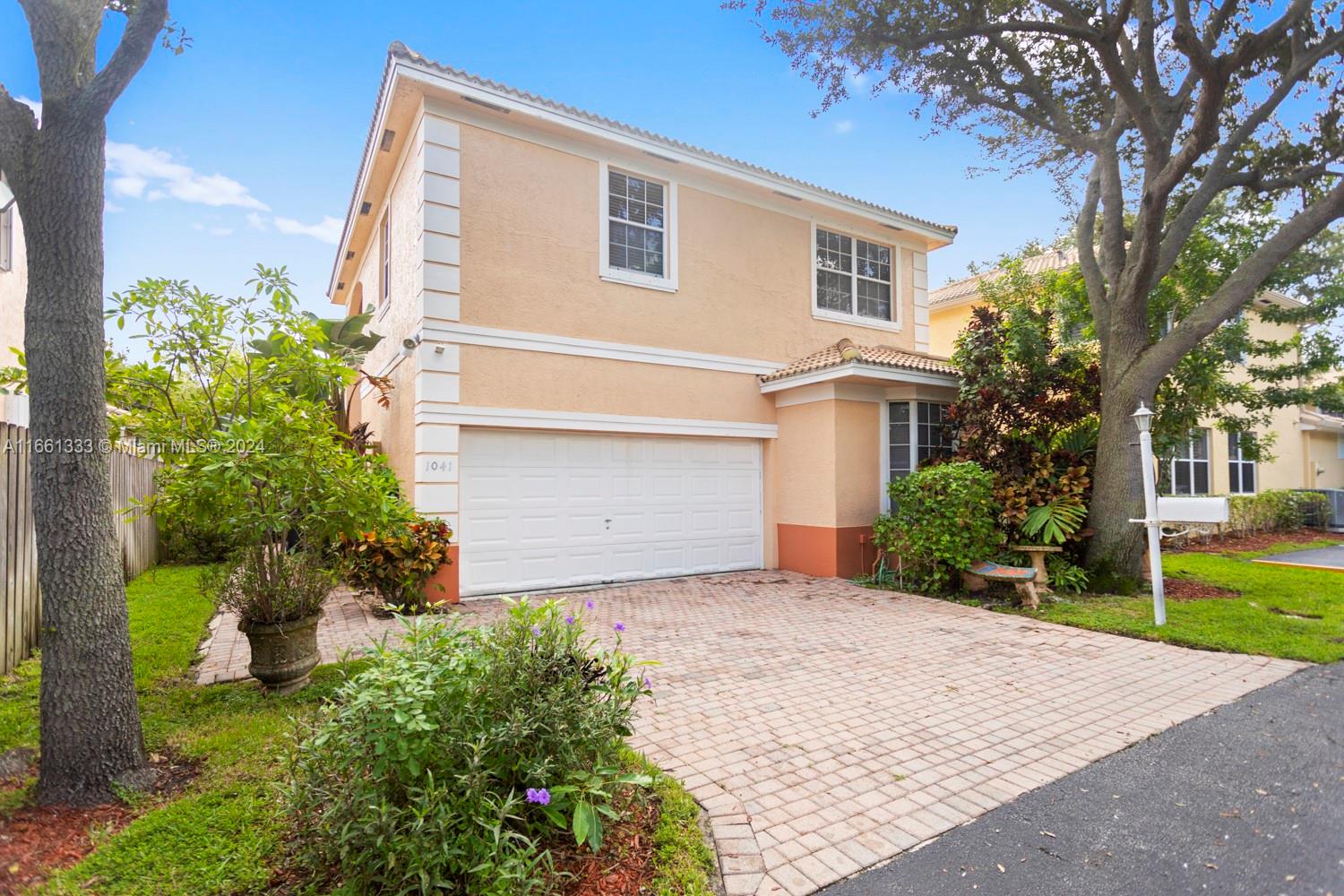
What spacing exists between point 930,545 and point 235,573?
795cm

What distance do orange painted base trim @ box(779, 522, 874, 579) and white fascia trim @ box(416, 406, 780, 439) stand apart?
1870 mm

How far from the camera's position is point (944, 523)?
29.3 ft

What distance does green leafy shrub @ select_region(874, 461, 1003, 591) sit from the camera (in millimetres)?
8891

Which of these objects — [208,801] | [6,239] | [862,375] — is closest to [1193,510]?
[862,375]

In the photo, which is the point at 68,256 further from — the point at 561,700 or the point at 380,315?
the point at 380,315

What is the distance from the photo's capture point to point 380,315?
480 inches

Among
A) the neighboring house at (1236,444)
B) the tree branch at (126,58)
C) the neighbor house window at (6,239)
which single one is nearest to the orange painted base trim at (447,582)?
the tree branch at (126,58)

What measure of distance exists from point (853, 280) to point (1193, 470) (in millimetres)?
11769

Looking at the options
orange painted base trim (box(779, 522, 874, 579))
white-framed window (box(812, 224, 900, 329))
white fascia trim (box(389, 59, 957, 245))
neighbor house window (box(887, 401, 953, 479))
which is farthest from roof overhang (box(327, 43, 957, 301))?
orange painted base trim (box(779, 522, 874, 579))

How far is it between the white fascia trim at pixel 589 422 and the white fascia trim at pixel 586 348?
34.6 inches

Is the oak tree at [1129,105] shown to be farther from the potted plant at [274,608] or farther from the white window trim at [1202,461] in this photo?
the potted plant at [274,608]

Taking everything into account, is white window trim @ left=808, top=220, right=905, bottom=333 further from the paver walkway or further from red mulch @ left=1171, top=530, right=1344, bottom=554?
red mulch @ left=1171, top=530, right=1344, bottom=554

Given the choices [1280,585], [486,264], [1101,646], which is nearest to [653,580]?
[486,264]

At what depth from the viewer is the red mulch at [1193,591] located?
8.76 meters
